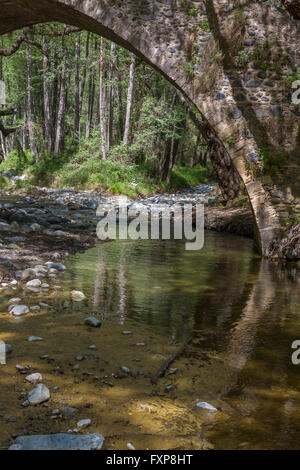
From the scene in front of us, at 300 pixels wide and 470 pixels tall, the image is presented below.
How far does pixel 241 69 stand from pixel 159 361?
5587mm

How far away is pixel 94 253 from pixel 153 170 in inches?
617

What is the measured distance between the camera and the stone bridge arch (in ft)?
21.6

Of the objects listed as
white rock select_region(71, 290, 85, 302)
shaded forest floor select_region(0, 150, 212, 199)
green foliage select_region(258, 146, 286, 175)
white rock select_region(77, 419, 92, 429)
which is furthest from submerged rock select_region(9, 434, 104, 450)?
shaded forest floor select_region(0, 150, 212, 199)

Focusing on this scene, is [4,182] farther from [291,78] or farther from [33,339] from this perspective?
[33,339]

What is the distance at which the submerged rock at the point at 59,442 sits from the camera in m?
1.69

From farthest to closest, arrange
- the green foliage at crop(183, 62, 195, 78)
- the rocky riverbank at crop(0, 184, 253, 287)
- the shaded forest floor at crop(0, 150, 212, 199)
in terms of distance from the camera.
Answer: the shaded forest floor at crop(0, 150, 212, 199)
the green foliage at crop(183, 62, 195, 78)
the rocky riverbank at crop(0, 184, 253, 287)

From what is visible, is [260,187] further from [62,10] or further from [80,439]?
[80,439]

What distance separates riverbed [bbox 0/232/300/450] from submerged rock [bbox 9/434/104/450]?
0.07m

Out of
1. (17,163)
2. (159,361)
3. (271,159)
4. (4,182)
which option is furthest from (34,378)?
(17,163)

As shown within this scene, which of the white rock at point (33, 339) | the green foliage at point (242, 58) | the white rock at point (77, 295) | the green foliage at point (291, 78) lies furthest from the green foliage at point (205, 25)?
the white rock at point (33, 339)

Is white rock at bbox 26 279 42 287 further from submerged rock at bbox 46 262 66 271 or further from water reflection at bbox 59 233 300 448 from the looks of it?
submerged rock at bbox 46 262 66 271

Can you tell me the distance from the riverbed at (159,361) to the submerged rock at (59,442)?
2.9 inches

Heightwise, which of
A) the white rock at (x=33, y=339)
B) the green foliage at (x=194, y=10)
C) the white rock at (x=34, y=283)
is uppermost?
the green foliage at (x=194, y=10)

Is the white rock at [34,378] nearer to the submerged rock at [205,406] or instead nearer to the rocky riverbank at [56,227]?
the submerged rock at [205,406]
